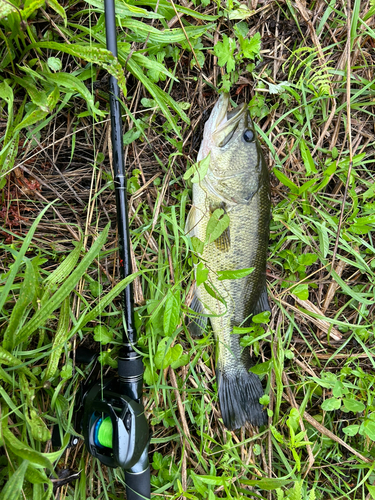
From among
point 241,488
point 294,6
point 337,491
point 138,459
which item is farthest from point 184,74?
point 337,491

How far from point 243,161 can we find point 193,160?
32 centimetres

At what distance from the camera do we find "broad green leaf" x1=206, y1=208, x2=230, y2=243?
6.45 ft

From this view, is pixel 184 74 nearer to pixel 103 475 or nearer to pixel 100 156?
pixel 100 156

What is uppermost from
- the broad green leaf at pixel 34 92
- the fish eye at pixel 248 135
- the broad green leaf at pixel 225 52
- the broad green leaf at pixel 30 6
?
the broad green leaf at pixel 30 6

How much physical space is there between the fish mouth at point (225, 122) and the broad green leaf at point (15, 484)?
6.19 feet

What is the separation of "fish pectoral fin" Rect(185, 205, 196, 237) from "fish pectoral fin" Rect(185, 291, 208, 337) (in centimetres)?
39

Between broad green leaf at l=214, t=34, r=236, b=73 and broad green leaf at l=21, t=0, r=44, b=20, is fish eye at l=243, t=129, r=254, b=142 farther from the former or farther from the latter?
broad green leaf at l=21, t=0, r=44, b=20

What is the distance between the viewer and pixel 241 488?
84.8 inches

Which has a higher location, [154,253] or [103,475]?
[154,253]

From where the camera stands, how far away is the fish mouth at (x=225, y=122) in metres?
2.06

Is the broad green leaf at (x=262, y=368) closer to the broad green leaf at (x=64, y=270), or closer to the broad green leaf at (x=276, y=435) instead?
the broad green leaf at (x=276, y=435)

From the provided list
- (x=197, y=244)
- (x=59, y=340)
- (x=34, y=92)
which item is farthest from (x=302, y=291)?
(x=34, y=92)

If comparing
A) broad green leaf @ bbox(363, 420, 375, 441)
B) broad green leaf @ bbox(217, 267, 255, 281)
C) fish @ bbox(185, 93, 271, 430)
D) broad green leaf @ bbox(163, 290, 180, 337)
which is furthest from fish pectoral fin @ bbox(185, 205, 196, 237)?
broad green leaf @ bbox(363, 420, 375, 441)

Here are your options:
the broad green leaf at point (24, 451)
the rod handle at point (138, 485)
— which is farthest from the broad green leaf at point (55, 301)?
the rod handle at point (138, 485)
